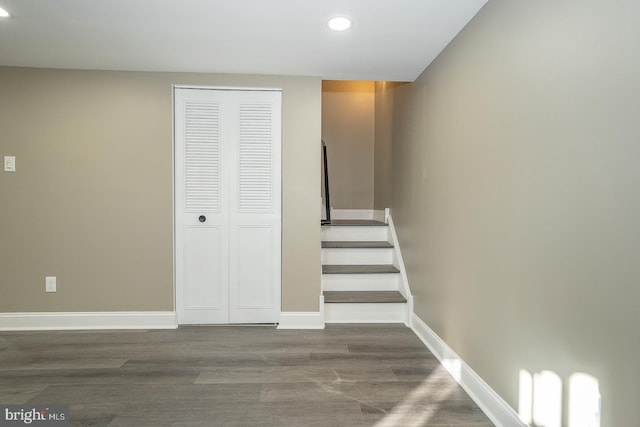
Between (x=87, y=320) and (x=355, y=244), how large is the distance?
2.66 m

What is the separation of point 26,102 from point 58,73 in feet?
1.23

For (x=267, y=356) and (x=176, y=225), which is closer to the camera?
(x=267, y=356)

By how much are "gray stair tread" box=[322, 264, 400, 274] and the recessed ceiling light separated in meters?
2.14

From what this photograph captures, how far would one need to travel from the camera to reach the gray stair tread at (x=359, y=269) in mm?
3443

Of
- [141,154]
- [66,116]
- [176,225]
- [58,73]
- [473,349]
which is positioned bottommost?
[473,349]

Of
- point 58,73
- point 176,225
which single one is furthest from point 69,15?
point 176,225

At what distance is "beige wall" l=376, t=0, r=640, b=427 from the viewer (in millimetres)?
1141

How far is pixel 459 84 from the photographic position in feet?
7.57

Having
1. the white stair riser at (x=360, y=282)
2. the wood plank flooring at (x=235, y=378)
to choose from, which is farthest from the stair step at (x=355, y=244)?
the wood plank flooring at (x=235, y=378)

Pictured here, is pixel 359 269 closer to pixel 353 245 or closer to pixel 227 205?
pixel 353 245

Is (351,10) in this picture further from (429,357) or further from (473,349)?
(429,357)

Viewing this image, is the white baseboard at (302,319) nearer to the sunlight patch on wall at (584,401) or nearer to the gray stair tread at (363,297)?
the gray stair tread at (363,297)

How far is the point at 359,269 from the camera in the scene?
11.6 feet

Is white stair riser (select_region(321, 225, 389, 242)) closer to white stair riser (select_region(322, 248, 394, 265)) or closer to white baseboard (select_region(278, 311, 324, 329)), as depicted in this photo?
white stair riser (select_region(322, 248, 394, 265))
